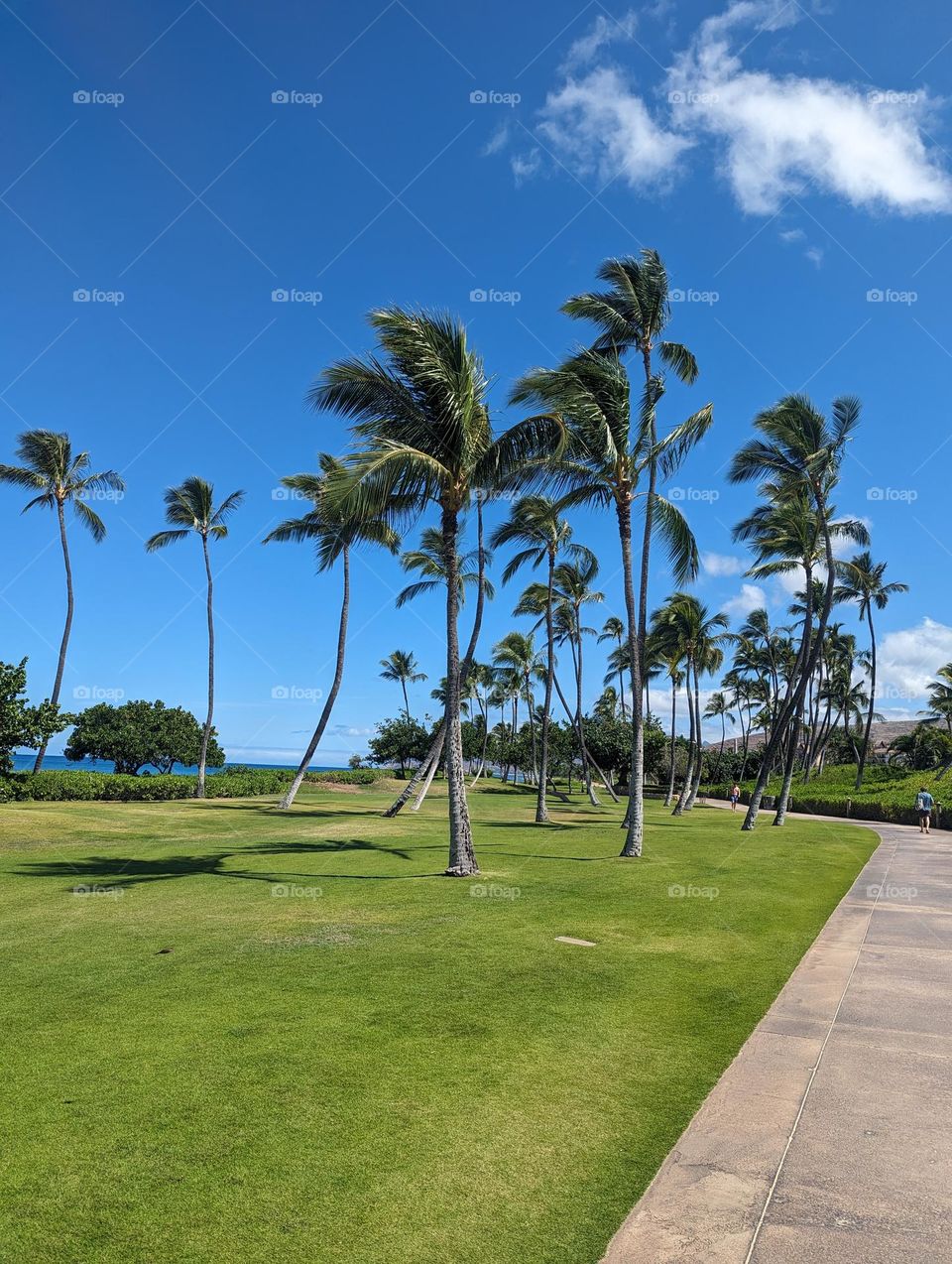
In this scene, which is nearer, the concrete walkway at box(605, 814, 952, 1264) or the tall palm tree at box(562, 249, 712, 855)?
the concrete walkway at box(605, 814, 952, 1264)

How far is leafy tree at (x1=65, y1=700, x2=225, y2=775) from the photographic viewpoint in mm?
54812

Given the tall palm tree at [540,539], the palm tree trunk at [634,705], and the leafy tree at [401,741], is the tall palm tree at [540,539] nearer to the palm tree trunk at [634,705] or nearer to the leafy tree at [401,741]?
the palm tree trunk at [634,705]

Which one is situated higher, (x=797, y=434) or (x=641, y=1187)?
(x=797, y=434)

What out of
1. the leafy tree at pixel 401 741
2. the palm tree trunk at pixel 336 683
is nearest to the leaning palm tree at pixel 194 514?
the palm tree trunk at pixel 336 683

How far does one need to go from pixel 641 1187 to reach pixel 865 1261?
106cm

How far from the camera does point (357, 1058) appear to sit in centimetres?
566

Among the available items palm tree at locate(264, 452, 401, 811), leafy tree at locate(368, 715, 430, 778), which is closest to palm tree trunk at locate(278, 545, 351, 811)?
palm tree at locate(264, 452, 401, 811)

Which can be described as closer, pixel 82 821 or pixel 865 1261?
pixel 865 1261

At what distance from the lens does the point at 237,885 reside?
1360 centimetres

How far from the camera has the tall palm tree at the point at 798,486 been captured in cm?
3023

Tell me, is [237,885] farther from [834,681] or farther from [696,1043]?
[834,681]

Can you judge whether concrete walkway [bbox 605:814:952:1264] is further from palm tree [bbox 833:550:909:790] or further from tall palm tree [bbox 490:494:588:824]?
palm tree [bbox 833:550:909:790]

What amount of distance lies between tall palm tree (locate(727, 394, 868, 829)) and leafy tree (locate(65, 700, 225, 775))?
125ft

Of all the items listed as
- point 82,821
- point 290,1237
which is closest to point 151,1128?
point 290,1237
